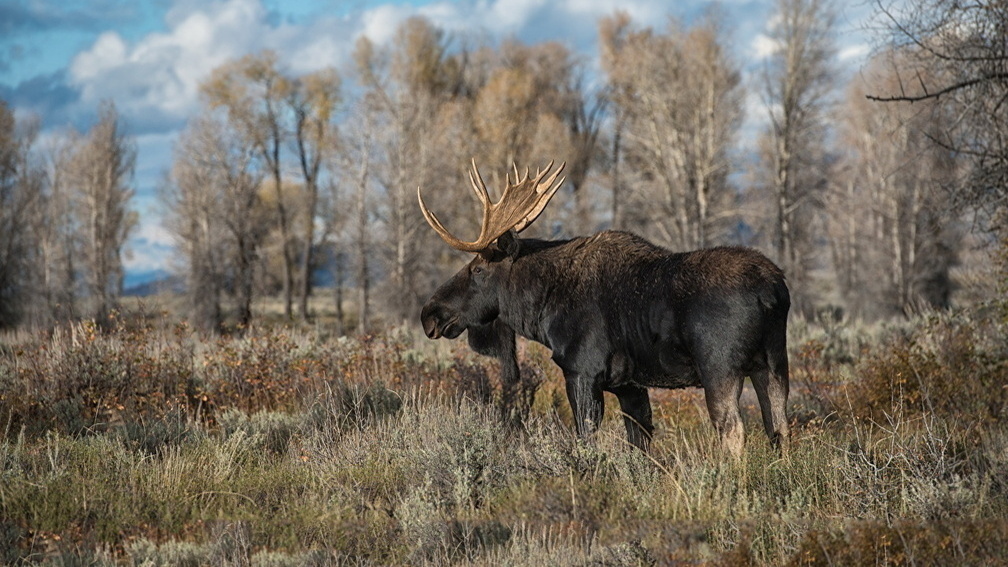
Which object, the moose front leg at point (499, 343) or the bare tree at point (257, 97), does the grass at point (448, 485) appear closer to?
the moose front leg at point (499, 343)

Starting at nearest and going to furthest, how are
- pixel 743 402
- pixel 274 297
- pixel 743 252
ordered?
1. pixel 743 252
2. pixel 743 402
3. pixel 274 297

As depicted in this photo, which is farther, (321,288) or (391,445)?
(321,288)

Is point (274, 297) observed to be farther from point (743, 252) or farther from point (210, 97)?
point (743, 252)

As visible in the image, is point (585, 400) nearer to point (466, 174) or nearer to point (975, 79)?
point (975, 79)

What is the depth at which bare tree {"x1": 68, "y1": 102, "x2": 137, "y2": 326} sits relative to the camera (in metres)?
40.1

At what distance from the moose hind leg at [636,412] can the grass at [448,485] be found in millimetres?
255

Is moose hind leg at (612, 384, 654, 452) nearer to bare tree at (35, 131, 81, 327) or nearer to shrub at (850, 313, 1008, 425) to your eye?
shrub at (850, 313, 1008, 425)

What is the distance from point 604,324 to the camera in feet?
21.2

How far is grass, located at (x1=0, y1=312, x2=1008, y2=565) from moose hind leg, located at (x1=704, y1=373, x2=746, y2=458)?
130mm

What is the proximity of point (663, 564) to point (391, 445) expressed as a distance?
296 centimetres

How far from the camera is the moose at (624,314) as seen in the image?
19.2 ft

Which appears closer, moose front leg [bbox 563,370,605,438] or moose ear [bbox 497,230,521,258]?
moose front leg [bbox 563,370,605,438]

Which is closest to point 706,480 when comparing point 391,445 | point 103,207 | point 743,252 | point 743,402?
point 743,252

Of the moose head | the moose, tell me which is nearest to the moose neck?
the moose
